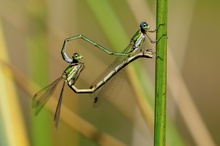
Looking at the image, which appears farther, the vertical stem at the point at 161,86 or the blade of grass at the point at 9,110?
the blade of grass at the point at 9,110

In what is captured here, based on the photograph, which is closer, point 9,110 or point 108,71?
point 9,110

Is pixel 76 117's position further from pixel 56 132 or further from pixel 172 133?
pixel 172 133

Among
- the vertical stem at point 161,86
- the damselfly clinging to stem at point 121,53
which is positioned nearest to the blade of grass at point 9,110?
the damselfly clinging to stem at point 121,53

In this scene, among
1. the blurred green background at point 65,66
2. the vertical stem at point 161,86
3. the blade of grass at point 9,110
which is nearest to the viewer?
the vertical stem at point 161,86

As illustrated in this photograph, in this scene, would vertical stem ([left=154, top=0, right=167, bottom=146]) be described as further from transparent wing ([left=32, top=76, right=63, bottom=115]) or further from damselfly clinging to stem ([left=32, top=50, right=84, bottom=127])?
transparent wing ([left=32, top=76, right=63, bottom=115])

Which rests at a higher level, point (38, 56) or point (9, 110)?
point (38, 56)

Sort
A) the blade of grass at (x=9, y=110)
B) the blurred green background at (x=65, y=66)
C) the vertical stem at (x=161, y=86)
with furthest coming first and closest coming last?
the blurred green background at (x=65, y=66) → the blade of grass at (x=9, y=110) → the vertical stem at (x=161, y=86)

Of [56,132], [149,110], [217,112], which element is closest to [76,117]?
[56,132]

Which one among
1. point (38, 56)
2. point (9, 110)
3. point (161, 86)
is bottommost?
point (9, 110)

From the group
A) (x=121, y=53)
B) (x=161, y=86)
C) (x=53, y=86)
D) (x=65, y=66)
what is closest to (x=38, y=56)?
(x=53, y=86)

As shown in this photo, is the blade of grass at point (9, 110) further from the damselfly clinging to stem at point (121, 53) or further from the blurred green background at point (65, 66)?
the damselfly clinging to stem at point (121, 53)

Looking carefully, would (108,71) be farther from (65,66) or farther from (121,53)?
(65,66)
